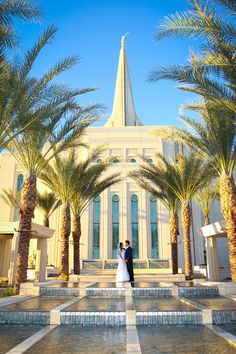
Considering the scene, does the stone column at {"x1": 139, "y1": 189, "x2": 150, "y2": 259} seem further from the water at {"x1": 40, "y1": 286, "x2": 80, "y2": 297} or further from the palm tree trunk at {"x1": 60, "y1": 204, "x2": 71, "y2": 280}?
the water at {"x1": 40, "y1": 286, "x2": 80, "y2": 297}

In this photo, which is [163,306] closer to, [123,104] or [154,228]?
[154,228]

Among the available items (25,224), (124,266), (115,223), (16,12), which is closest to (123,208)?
(115,223)

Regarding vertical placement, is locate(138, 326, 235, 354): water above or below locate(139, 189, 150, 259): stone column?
below

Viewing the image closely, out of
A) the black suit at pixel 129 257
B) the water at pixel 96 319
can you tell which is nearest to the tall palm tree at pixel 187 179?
the black suit at pixel 129 257

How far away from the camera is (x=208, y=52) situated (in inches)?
369

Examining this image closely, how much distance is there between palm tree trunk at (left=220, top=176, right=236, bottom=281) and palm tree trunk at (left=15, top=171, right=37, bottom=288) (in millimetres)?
7820

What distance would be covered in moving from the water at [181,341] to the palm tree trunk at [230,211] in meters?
7.35

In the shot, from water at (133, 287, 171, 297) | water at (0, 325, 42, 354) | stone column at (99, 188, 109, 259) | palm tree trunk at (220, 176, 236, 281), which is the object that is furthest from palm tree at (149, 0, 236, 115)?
stone column at (99, 188, 109, 259)

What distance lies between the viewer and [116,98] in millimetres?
50031

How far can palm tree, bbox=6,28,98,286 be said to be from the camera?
10.2 m

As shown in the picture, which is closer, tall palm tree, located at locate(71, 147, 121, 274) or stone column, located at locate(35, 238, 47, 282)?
tall palm tree, located at locate(71, 147, 121, 274)

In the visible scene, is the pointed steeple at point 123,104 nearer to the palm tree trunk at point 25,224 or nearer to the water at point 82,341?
the palm tree trunk at point 25,224

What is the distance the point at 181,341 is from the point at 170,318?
1370 mm

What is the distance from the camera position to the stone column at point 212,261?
62.7ft
